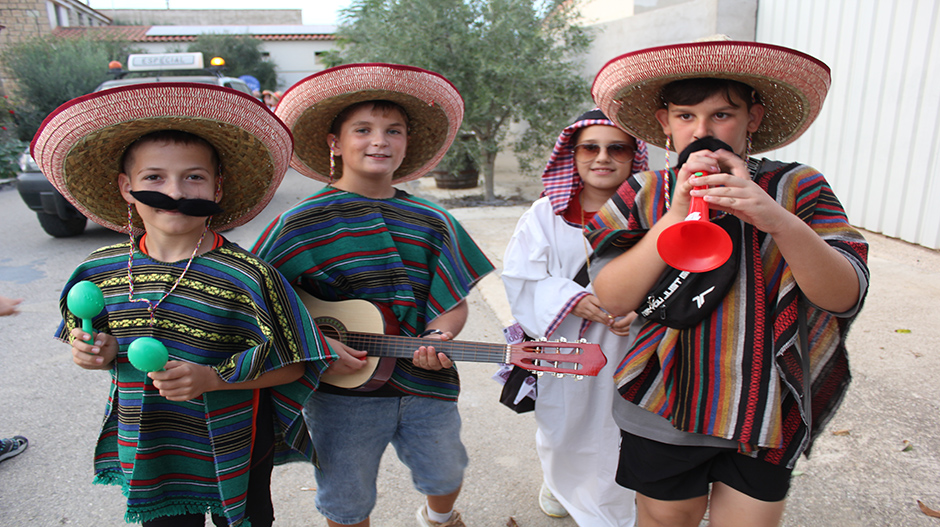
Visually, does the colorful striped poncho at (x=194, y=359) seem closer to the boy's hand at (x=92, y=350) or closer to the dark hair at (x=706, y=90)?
the boy's hand at (x=92, y=350)

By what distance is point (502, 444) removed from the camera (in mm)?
3205

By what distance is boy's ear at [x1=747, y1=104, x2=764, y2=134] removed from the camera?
1709 millimetres

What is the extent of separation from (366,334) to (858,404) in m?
2.75

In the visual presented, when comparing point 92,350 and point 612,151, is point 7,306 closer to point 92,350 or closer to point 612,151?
point 92,350

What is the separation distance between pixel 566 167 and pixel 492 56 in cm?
682

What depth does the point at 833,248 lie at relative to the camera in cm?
148

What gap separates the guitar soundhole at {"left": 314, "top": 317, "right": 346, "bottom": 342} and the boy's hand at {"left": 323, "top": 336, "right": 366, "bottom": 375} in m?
0.03

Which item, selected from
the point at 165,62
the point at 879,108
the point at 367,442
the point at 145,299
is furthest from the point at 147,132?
the point at 165,62

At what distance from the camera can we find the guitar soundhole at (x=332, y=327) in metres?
2.10

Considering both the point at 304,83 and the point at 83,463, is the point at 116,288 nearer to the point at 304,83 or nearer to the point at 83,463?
the point at 304,83

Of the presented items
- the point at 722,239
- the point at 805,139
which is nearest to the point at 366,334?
the point at 722,239

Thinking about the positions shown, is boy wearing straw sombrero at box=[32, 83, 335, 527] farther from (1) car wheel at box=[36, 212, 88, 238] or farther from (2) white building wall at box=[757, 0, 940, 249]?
(1) car wheel at box=[36, 212, 88, 238]

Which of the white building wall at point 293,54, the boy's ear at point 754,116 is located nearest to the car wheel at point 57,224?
the boy's ear at point 754,116

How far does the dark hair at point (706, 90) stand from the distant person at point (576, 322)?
761 millimetres
